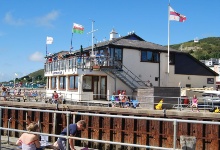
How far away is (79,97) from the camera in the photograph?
2916cm

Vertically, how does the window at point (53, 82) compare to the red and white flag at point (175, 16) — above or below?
below

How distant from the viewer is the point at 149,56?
117 feet

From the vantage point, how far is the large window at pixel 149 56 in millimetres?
35344

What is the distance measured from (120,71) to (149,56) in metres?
5.30

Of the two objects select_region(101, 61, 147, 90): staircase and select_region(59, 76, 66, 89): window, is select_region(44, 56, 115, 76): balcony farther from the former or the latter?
select_region(59, 76, 66, 89): window

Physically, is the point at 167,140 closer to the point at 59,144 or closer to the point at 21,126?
the point at 59,144

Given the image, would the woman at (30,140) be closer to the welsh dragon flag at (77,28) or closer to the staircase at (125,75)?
the staircase at (125,75)

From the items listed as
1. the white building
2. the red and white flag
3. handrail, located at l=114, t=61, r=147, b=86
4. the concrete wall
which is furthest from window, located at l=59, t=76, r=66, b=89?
the red and white flag

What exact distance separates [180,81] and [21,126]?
75.0 ft

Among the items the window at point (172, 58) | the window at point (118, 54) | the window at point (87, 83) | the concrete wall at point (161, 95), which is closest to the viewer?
the concrete wall at point (161, 95)

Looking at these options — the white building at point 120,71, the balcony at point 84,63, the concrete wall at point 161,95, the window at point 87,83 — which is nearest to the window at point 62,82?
the white building at point 120,71

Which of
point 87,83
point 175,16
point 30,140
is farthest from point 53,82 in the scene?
point 30,140

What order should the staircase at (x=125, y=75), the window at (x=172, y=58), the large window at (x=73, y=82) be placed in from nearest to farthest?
the large window at (x=73, y=82), the staircase at (x=125, y=75), the window at (x=172, y=58)

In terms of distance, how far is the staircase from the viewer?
30.8 meters
